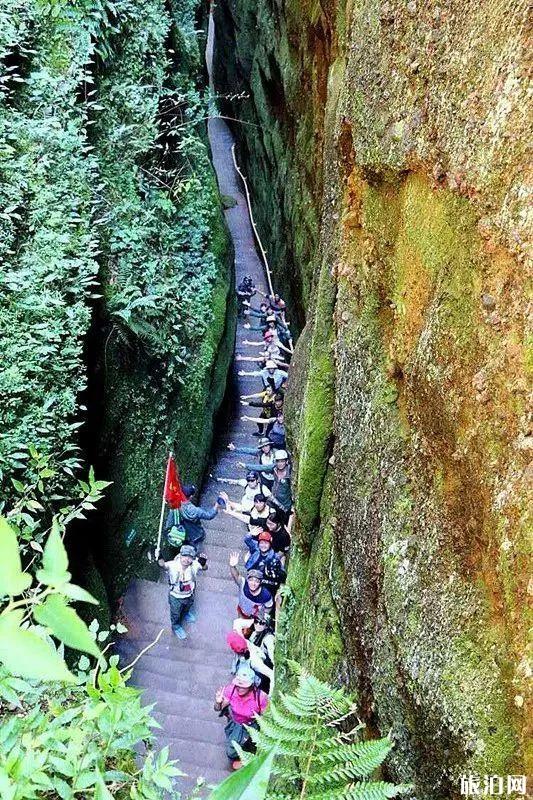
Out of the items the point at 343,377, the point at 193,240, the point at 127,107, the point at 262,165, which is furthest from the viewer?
the point at 262,165

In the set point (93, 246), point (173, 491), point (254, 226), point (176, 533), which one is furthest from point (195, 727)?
point (254, 226)

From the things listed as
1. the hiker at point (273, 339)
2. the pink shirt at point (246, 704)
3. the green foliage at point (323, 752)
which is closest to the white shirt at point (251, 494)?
the pink shirt at point (246, 704)

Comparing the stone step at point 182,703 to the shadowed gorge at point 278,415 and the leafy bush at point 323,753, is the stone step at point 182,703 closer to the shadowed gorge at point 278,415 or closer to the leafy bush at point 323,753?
the shadowed gorge at point 278,415

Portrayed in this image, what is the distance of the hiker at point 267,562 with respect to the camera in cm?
707

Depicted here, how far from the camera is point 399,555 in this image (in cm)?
349

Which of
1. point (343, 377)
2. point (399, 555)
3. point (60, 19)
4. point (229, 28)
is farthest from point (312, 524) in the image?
point (229, 28)

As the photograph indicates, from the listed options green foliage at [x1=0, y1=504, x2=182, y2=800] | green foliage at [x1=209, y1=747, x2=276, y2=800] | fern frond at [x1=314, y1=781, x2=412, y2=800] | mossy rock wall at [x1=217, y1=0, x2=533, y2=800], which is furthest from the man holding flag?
green foliage at [x1=209, y1=747, x2=276, y2=800]

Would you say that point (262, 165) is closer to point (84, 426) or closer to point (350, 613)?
point (84, 426)

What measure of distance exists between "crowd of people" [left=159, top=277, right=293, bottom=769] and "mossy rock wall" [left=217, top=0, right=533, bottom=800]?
0.57m

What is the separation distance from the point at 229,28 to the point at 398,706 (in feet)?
70.3

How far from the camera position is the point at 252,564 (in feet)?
23.8

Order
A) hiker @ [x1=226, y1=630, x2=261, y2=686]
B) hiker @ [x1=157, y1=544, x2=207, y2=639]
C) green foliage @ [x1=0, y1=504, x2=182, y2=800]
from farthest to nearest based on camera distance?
1. hiker @ [x1=157, y1=544, x2=207, y2=639]
2. hiker @ [x1=226, y1=630, x2=261, y2=686]
3. green foliage @ [x1=0, y1=504, x2=182, y2=800]

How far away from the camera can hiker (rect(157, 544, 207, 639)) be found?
7.20m

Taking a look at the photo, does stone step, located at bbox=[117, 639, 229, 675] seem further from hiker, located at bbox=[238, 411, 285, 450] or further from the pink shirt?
hiker, located at bbox=[238, 411, 285, 450]
